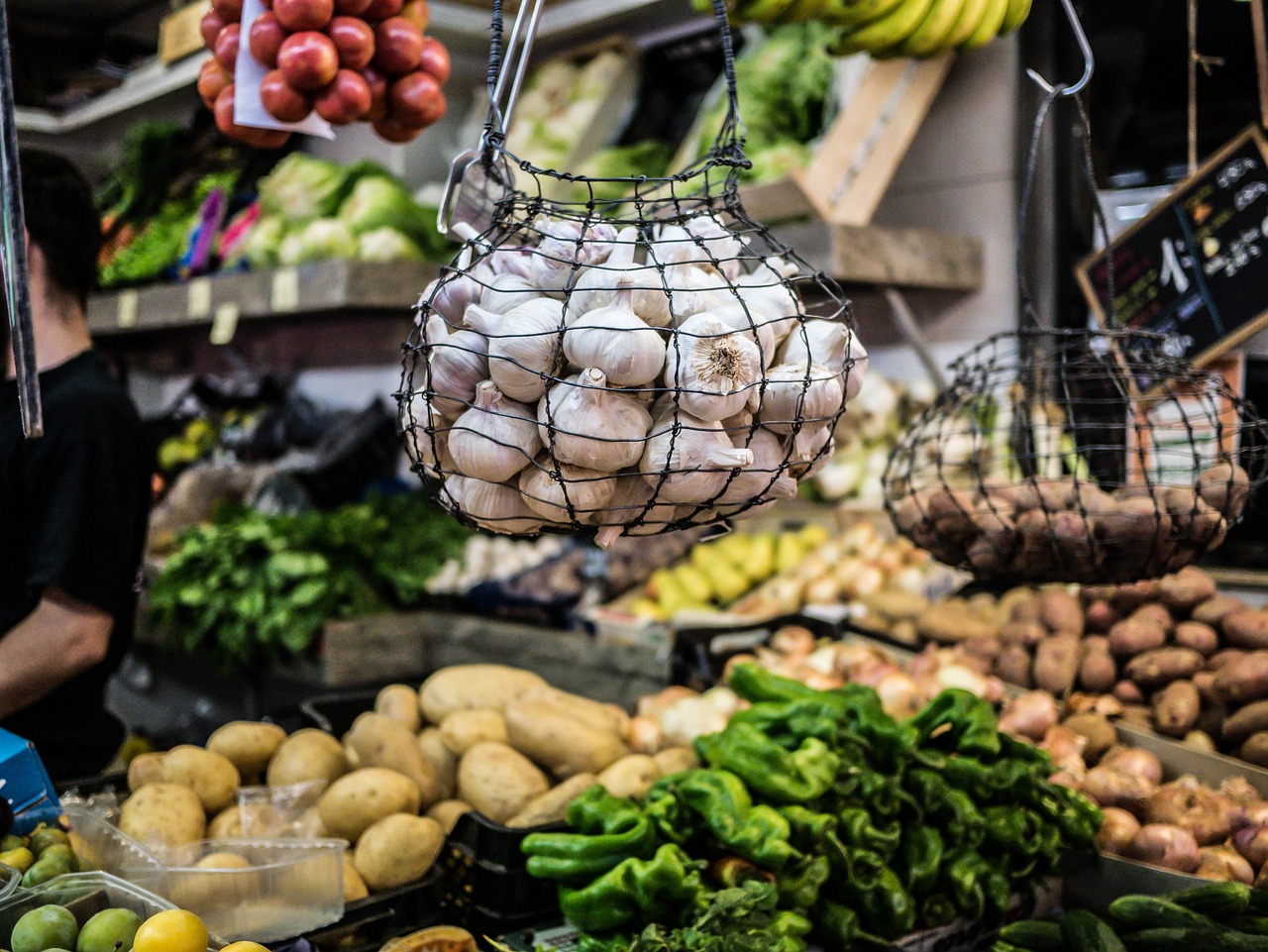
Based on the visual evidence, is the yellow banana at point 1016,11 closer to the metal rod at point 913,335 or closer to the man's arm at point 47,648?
the metal rod at point 913,335

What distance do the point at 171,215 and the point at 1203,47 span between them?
16.5 ft

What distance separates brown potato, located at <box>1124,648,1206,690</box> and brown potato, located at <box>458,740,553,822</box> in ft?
4.55

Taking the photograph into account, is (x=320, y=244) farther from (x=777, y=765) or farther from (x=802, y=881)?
(x=802, y=881)

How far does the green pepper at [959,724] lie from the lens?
196cm

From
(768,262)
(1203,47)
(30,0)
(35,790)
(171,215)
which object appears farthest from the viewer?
(30,0)

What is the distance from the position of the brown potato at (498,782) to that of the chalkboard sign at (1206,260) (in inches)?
76.7

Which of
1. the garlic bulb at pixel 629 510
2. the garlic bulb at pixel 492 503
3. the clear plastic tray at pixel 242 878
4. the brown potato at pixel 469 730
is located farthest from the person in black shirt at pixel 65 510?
the garlic bulb at pixel 629 510

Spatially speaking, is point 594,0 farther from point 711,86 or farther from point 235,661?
point 235,661

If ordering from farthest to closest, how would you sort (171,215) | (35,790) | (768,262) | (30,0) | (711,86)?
1. (30,0)
2. (171,215)
3. (711,86)
4. (35,790)
5. (768,262)

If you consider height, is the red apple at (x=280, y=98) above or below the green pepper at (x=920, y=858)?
above

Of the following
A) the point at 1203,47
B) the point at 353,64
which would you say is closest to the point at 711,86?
the point at 1203,47

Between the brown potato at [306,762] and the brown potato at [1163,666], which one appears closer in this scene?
the brown potato at [306,762]

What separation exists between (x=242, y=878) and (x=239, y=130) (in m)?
1.19

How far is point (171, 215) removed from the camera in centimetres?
586
